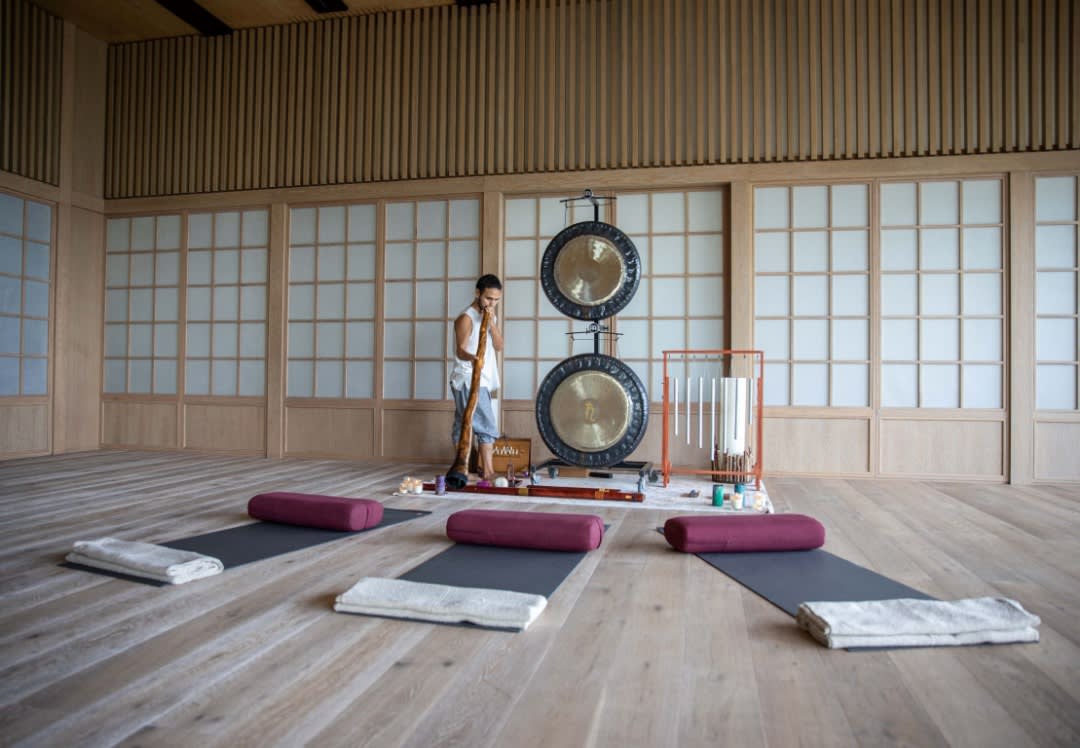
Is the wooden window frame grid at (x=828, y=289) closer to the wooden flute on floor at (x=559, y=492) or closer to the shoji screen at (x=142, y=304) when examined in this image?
the wooden flute on floor at (x=559, y=492)

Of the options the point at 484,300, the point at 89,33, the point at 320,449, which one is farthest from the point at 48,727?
the point at 89,33

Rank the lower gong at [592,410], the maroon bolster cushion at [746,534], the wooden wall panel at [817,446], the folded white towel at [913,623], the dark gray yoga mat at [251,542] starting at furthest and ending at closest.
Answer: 1. the wooden wall panel at [817,446]
2. the lower gong at [592,410]
3. the maroon bolster cushion at [746,534]
4. the dark gray yoga mat at [251,542]
5. the folded white towel at [913,623]

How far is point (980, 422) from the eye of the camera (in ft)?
15.6

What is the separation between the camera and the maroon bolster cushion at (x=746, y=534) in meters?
2.63

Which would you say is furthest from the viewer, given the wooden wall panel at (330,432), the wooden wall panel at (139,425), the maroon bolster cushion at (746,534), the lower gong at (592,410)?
the wooden wall panel at (139,425)

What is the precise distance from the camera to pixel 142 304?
625 centimetres

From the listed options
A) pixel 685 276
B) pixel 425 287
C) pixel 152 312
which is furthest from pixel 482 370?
pixel 152 312

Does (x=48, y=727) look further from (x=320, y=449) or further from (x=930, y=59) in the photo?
(x=930, y=59)

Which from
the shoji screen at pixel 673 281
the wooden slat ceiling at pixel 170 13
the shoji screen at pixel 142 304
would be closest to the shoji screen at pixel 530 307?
the shoji screen at pixel 673 281

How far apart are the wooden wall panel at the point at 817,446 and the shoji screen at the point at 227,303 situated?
4.07 metres

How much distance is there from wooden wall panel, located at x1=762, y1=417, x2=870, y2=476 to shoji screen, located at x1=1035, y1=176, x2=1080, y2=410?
1.17 meters

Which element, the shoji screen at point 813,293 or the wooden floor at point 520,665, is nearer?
the wooden floor at point 520,665

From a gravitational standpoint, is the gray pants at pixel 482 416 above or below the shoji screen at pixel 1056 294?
below

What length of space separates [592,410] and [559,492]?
1.83 feet
